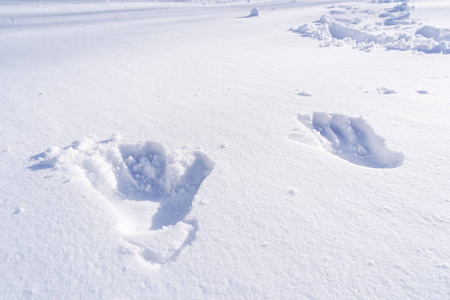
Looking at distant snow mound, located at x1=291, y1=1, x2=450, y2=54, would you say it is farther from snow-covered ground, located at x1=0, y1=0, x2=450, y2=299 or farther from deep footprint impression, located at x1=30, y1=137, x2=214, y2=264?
deep footprint impression, located at x1=30, y1=137, x2=214, y2=264

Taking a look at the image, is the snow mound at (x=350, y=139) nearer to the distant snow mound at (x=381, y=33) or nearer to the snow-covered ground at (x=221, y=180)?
the snow-covered ground at (x=221, y=180)

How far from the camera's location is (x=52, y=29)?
6098 mm

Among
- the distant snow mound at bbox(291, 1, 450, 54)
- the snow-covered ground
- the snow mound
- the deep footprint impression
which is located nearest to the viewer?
the snow-covered ground

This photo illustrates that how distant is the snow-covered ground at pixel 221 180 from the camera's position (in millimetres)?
1472

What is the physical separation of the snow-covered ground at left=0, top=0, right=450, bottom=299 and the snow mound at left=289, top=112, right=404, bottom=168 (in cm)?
2

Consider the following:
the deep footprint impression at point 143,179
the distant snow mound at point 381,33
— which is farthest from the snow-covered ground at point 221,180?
the distant snow mound at point 381,33

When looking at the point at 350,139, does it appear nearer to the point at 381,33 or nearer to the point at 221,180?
the point at 221,180

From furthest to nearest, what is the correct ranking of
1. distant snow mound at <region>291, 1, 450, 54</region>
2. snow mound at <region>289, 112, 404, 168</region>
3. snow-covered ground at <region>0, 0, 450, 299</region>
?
distant snow mound at <region>291, 1, 450, 54</region> → snow mound at <region>289, 112, 404, 168</region> → snow-covered ground at <region>0, 0, 450, 299</region>

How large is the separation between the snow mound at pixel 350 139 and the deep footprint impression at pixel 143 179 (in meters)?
1.03

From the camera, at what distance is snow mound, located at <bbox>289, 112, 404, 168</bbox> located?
2383 millimetres

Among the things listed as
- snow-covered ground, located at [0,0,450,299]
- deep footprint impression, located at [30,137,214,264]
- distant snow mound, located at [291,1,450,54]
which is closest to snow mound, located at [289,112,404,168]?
snow-covered ground, located at [0,0,450,299]

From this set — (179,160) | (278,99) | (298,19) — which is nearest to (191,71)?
(278,99)

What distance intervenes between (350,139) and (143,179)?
180 cm

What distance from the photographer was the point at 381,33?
6000 mm
